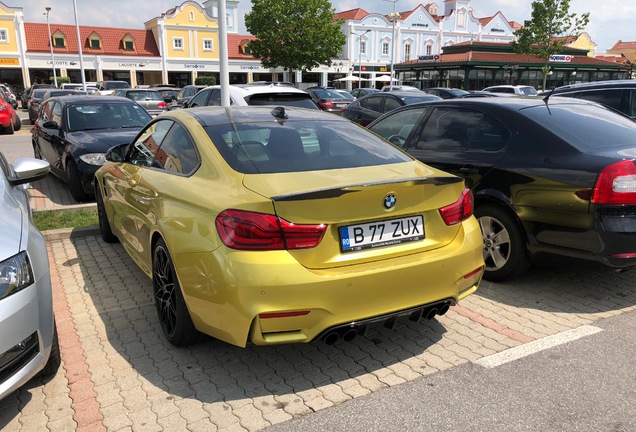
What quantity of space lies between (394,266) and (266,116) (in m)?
1.70

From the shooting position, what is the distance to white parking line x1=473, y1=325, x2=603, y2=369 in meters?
3.40

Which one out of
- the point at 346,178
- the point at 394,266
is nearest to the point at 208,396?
the point at 394,266

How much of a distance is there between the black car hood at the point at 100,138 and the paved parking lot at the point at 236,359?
3457mm

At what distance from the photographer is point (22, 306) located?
8.73 ft

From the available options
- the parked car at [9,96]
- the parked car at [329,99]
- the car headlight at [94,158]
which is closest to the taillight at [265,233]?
the car headlight at [94,158]

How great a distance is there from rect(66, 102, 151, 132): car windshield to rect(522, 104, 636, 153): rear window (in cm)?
672

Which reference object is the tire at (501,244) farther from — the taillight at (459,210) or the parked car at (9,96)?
the parked car at (9,96)

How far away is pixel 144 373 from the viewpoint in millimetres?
3309

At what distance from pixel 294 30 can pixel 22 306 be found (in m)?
47.4

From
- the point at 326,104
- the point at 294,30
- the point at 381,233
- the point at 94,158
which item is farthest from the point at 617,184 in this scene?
the point at 294,30

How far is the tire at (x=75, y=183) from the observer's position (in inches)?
310

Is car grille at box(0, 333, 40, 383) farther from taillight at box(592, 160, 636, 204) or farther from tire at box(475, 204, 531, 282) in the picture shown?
taillight at box(592, 160, 636, 204)

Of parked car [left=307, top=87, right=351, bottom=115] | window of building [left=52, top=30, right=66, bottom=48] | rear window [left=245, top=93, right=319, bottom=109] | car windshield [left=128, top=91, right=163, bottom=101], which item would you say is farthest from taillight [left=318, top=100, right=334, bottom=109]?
window of building [left=52, top=30, right=66, bottom=48]

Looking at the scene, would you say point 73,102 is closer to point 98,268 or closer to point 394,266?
point 98,268
